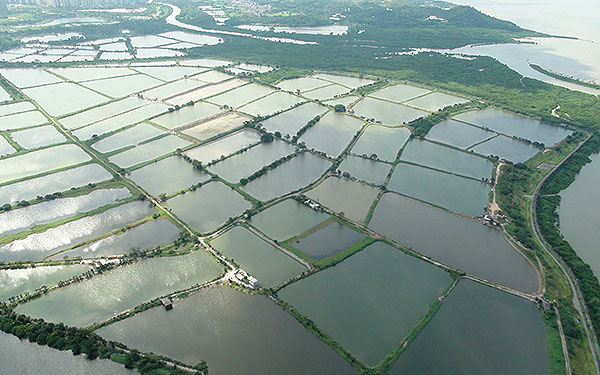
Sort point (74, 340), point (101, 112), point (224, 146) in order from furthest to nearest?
point (101, 112) < point (224, 146) < point (74, 340)

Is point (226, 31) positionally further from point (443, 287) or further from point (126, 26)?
point (443, 287)

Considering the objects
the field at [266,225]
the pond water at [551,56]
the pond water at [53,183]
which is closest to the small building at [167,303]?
the field at [266,225]

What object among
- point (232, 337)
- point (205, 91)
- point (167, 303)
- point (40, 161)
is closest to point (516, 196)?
point (232, 337)

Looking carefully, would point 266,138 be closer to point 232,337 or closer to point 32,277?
point 32,277

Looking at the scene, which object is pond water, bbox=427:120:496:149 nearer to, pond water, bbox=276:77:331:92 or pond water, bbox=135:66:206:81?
pond water, bbox=276:77:331:92

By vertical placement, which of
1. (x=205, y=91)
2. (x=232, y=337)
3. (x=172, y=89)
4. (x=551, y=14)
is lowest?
(x=172, y=89)

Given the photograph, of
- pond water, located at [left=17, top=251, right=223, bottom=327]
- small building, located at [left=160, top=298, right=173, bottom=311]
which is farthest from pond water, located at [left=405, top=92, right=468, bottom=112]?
small building, located at [left=160, top=298, right=173, bottom=311]

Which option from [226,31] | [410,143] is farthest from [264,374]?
[226,31]
